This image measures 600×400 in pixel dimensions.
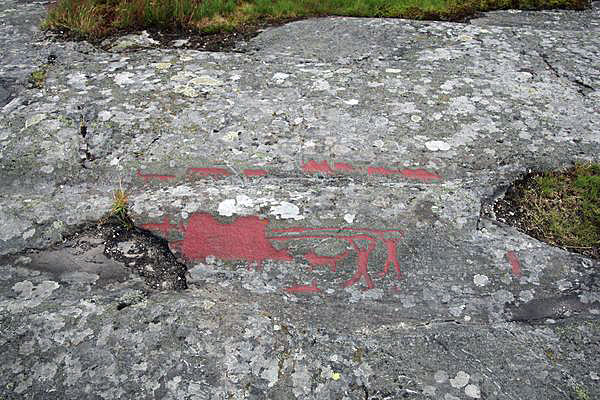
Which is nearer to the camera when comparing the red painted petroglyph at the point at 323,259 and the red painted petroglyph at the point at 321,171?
the red painted petroglyph at the point at 323,259

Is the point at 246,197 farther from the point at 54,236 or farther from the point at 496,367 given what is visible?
the point at 496,367

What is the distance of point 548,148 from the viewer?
3.01 meters

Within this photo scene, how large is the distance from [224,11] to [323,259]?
10.2 feet

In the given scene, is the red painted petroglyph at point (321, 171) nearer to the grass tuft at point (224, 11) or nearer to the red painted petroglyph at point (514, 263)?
the red painted petroglyph at point (514, 263)

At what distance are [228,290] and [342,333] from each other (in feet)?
1.81

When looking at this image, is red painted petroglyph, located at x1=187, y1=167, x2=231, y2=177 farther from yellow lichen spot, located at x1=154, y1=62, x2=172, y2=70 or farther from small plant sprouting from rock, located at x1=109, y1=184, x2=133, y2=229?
yellow lichen spot, located at x1=154, y1=62, x2=172, y2=70

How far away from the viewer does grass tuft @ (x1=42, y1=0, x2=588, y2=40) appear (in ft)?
14.2

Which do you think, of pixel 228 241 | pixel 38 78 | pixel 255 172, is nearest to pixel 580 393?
pixel 228 241

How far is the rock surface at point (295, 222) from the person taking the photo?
1942 millimetres

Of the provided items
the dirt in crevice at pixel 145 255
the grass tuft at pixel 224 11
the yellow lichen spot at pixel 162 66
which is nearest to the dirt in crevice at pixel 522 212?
the dirt in crevice at pixel 145 255

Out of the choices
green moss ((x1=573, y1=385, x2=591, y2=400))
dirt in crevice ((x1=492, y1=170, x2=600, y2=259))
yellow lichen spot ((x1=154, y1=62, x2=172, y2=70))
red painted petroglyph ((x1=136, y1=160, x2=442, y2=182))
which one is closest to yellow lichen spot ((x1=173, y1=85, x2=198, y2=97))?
yellow lichen spot ((x1=154, y1=62, x2=172, y2=70))

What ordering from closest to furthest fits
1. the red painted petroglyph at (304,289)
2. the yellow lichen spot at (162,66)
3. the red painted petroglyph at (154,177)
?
the red painted petroglyph at (304,289) < the red painted petroglyph at (154,177) < the yellow lichen spot at (162,66)

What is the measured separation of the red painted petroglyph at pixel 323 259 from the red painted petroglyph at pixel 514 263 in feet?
2.57

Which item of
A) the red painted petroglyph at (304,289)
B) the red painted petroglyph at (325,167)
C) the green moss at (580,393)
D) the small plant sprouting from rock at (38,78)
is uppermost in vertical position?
the small plant sprouting from rock at (38,78)
